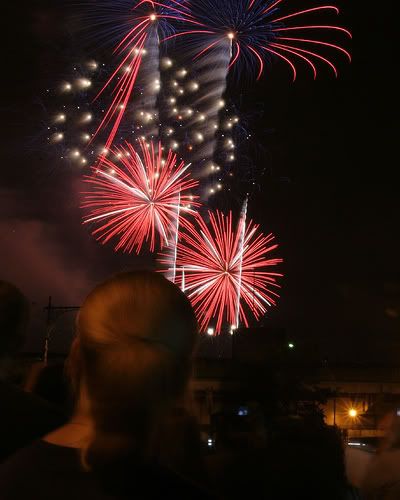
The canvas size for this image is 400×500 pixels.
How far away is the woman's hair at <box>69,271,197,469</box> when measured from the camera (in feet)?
5.64

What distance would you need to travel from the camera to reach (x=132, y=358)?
5.70 ft

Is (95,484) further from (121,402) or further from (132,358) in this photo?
(132,358)

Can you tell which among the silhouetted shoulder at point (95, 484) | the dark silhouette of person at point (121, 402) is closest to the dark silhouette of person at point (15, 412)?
the dark silhouette of person at point (121, 402)

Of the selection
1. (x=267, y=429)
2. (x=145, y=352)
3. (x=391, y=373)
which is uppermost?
(x=391, y=373)

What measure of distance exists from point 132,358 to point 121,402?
0.13 metres

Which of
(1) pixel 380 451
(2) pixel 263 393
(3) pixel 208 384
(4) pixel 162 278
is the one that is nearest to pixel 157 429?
(4) pixel 162 278

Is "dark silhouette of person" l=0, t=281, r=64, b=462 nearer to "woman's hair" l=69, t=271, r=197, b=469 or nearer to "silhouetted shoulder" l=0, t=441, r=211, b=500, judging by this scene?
"woman's hair" l=69, t=271, r=197, b=469

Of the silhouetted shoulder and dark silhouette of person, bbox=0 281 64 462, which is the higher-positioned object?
dark silhouette of person, bbox=0 281 64 462

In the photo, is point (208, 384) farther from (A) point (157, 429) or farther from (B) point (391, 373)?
(A) point (157, 429)

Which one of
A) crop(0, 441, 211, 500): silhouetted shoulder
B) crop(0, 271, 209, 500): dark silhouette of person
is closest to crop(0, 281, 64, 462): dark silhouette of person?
crop(0, 271, 209, 500): dark silhouette of person

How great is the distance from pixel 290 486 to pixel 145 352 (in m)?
1.86

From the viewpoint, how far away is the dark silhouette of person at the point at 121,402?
1.63m

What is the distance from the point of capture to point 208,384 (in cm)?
3653

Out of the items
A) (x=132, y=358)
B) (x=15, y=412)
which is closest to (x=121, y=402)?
(x=132, y=358)
